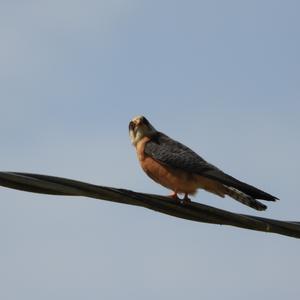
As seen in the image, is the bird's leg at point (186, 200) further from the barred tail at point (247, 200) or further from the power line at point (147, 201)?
the barred tail at point (247, 200)

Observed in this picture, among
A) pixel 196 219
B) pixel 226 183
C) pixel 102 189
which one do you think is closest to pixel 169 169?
pixel 226 183

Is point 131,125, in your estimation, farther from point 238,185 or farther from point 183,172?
point 238,185

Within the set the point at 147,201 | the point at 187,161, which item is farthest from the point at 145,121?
the point at 147,201

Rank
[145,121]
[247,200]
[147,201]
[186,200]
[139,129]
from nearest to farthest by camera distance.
Answer: [147,201] → [186,200] → [247,200] → [139,129] → [145,121]

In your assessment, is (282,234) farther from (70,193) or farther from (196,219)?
(70,193)

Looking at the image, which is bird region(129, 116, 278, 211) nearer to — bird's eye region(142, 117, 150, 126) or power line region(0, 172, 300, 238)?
bird's eye region(142, 117, 150, 126)

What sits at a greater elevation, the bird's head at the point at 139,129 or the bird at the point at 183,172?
the bird's head at the point at 139,129

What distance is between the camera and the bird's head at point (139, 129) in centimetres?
982

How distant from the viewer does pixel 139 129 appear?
32.8ft

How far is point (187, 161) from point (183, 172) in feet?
0.37

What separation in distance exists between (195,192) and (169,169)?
0.39 metres

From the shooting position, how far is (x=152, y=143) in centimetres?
930

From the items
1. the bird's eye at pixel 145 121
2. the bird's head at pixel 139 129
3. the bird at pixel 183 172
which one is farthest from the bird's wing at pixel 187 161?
the bird's eye at pixel 145 121

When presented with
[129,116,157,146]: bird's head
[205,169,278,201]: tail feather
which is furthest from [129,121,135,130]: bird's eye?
[205,169,278,201]: tail feather
